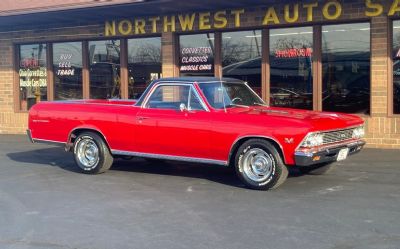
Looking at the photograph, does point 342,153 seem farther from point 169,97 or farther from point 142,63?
point 142,63

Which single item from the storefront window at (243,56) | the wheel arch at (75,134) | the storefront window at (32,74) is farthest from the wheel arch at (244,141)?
the storefront window at (32,74)

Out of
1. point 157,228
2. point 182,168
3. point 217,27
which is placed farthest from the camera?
point 217,27

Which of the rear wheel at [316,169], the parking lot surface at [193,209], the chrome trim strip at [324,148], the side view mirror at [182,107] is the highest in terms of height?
the side view mirror at [182,107]

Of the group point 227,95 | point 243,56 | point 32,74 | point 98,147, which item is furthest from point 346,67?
point 32,74

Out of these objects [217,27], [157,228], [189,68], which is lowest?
[157,228]

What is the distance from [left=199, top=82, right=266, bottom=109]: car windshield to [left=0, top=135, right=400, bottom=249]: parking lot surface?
47.4 inches

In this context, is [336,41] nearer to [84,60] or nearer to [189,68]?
[189,68]

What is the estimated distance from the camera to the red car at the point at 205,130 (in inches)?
292

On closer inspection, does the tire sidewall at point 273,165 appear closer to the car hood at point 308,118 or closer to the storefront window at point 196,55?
the car hood at point 308,118

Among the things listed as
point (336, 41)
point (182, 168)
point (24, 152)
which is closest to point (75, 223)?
point (182, 168)

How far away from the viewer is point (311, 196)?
7238mm

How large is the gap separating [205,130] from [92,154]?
2268mm

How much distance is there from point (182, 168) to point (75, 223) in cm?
376

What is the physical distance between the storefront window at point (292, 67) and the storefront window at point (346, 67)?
14.3 inches
